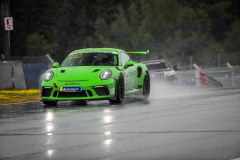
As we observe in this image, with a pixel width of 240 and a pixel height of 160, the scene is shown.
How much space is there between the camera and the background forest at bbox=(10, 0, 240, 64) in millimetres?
53562

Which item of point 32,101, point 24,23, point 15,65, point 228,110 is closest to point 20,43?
point 24,23

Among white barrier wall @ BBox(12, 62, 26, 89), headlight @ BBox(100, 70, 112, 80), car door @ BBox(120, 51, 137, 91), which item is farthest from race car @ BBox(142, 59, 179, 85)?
headlight @ BBox(100, 70, 112, 80)

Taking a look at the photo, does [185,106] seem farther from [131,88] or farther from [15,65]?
[15,65]

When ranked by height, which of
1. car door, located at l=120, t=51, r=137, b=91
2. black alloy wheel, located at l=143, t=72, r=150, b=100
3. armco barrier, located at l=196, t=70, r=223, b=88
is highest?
car door, located at l=120, t=51, r=137, b=91

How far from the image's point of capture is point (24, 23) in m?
66.6

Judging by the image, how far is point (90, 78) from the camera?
428 inches

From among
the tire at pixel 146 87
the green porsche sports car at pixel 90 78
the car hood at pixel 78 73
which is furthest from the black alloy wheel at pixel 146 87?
the car hood at pixel 78 73

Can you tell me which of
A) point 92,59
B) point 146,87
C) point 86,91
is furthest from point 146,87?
point 86,91

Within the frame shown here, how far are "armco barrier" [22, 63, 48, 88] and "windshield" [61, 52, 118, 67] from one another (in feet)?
20.8

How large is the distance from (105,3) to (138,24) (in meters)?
12.5

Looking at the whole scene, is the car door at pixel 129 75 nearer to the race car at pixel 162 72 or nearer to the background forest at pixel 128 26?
the race car at pixel 162 72

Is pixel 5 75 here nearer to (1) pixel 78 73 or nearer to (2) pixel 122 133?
(1) pixel 78 73

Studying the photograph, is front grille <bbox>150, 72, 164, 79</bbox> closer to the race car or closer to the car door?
the race car

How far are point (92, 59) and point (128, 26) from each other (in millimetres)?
46766
